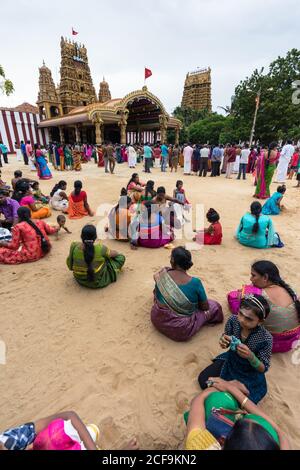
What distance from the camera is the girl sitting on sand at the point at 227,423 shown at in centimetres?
91

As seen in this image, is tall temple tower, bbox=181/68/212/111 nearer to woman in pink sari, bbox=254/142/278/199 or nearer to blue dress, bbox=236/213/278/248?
woman in pink sari, bbox=254/142/278/199

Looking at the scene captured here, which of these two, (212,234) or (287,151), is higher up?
(287,151)

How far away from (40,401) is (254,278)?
1867 mm

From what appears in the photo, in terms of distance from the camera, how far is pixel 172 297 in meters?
2.15

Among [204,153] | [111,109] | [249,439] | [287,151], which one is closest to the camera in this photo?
[249,439]

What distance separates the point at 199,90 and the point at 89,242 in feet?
171

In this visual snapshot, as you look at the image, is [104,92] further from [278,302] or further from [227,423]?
[227,423]

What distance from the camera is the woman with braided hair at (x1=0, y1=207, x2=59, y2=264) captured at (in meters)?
3.40

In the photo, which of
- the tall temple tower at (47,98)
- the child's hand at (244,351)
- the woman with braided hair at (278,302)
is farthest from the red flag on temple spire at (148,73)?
the child's hand at (244,351)

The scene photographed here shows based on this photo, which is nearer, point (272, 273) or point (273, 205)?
point (272, 273)

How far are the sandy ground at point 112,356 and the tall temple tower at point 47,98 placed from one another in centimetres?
2562

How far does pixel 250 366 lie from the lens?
5.12ft

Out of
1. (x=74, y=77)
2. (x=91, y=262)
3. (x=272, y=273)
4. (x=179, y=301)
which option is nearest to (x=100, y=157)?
(x=91, y=262)

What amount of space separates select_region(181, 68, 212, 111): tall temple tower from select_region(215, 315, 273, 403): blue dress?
49187 millimetres
